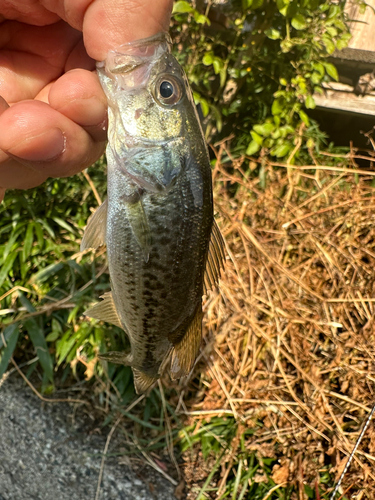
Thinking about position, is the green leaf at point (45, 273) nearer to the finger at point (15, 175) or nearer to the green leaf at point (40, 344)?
the green leaf at point (40, 344)

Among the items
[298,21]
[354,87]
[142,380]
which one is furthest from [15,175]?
[354,87]

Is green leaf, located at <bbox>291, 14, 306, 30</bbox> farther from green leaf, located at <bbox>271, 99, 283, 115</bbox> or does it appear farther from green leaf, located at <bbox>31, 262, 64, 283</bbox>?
green leaf, located at <bbox>31, 262, 64, 283</bbox>

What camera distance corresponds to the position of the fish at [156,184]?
1665mm

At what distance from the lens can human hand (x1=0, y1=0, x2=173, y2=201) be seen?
1694mm

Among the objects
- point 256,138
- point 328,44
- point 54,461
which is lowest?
point 54,461

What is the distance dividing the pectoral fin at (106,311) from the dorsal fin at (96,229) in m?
0.28

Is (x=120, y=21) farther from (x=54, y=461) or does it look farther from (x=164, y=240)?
(x=54, y=461)

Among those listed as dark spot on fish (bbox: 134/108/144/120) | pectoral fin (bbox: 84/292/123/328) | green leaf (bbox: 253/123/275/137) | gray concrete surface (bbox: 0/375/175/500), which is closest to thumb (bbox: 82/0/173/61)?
dark spot on fish (bbox: 134/108/144/120)

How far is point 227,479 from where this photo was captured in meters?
3.08

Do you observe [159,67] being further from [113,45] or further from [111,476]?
[111,476]

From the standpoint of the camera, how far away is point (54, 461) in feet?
9.99

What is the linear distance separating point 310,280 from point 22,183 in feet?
8.17

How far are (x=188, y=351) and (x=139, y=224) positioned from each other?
61 centimetres

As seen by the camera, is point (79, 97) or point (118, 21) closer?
point (118, 21)
